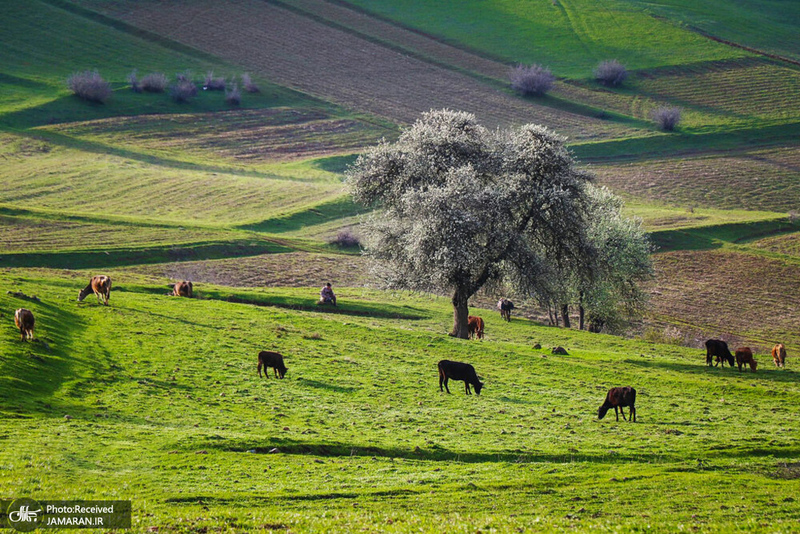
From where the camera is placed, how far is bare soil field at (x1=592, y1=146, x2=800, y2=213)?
91938mm

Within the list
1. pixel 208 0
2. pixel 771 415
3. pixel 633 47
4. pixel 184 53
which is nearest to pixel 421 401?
pixel 771 415

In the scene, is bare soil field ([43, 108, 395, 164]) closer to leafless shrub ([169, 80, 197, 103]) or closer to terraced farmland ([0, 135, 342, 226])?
leafless shrub ([169, 80, 197, 103])

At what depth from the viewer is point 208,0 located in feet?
518

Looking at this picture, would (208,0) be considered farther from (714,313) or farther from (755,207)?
(714,313)

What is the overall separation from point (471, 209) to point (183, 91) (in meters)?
91.3

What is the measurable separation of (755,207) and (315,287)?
59.3 metres

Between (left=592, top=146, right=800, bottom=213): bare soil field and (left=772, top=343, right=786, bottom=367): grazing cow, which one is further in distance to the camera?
(left=592, top=146, right=800, bottom=213): bare soil field

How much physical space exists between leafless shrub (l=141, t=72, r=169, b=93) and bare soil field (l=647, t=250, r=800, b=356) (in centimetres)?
8531

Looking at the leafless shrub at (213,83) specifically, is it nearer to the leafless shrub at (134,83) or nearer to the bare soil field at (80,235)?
the leafless shrub at (134,83)

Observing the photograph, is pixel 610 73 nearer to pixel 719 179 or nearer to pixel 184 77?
pixel 719 179

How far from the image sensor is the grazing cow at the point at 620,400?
1051 inches

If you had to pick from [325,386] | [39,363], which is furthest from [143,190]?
[325,386]

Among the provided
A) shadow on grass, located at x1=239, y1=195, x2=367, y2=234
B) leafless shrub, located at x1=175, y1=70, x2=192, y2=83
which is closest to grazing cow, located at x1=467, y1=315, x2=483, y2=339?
shadow on grass, located at x1=239, y1=195, x2=367, y2=234

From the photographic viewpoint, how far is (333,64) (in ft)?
451
